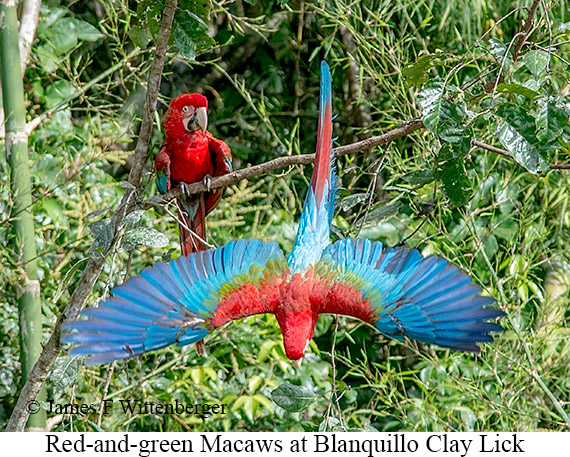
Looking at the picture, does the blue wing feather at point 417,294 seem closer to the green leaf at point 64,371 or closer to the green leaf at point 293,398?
the green leaf at point 293,398

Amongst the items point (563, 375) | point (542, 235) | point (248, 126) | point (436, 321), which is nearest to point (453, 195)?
point (436, 321)

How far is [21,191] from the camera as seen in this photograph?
5.14 feet

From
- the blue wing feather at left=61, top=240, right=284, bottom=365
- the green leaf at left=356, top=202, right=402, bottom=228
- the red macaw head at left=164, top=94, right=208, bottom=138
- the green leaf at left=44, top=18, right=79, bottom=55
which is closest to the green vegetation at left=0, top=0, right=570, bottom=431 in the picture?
the green leaf at left=44, top=18, right=79, bottom=55

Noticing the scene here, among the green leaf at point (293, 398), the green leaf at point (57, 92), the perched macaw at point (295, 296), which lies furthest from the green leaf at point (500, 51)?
the green leaf at point (57, 92)

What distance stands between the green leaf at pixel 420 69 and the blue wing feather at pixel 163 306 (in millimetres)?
364

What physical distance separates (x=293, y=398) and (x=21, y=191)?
2.57 ft

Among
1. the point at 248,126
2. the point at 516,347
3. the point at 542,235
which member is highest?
the point at 248,126

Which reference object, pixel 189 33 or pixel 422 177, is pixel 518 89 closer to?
pixel 422 177

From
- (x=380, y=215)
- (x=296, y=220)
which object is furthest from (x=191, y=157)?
(x=296, y=220)

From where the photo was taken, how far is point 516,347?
6.56 ft

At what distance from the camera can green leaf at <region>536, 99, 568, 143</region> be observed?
1037 mm

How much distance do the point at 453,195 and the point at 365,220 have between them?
0.54ft

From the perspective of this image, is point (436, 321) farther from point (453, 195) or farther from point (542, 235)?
point (542, 235)

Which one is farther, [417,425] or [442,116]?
[417,425]
